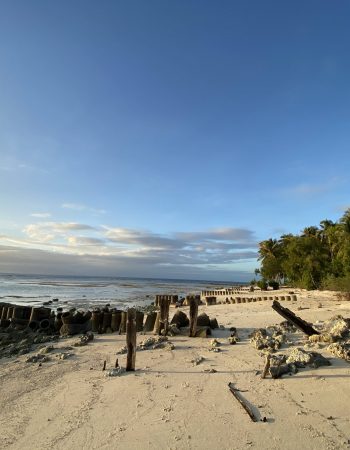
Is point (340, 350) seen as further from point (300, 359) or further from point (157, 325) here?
point (157, 325)

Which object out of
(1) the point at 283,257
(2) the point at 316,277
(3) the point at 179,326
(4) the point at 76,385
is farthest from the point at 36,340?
(1) the point at 283,257

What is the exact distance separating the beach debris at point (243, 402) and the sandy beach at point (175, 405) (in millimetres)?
106

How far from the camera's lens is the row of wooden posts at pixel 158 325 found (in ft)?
35.5

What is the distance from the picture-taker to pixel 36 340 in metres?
16.8

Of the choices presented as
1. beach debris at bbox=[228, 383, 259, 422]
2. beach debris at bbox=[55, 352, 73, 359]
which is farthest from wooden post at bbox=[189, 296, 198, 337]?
beach debris at bbox=[228, 383, 259, 422]

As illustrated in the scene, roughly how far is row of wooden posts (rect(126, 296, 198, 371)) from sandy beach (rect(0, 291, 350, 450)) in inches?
20.1

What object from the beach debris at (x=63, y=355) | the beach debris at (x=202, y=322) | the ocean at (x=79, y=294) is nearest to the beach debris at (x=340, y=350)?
the beach debris at (x=202, y=322)

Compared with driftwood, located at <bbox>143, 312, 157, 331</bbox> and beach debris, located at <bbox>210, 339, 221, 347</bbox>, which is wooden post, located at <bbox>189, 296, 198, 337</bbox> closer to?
beach debris, located at <bbox>210, 339, 221, 347</bbox>

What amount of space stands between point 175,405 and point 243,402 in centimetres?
152

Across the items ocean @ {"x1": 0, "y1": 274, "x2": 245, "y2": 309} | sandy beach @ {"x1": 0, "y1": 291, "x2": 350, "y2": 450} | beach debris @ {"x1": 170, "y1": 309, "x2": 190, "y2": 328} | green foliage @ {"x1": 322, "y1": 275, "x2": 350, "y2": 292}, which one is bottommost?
sandy beach @ {"x1": 0, "y1": 291, "x2": 350, "y2": 450}

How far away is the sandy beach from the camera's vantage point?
21.5 feet

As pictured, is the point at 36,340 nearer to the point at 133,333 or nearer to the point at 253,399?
the point at 133,333

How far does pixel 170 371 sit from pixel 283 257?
190ft

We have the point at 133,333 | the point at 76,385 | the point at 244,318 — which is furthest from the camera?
the point at 244,318
